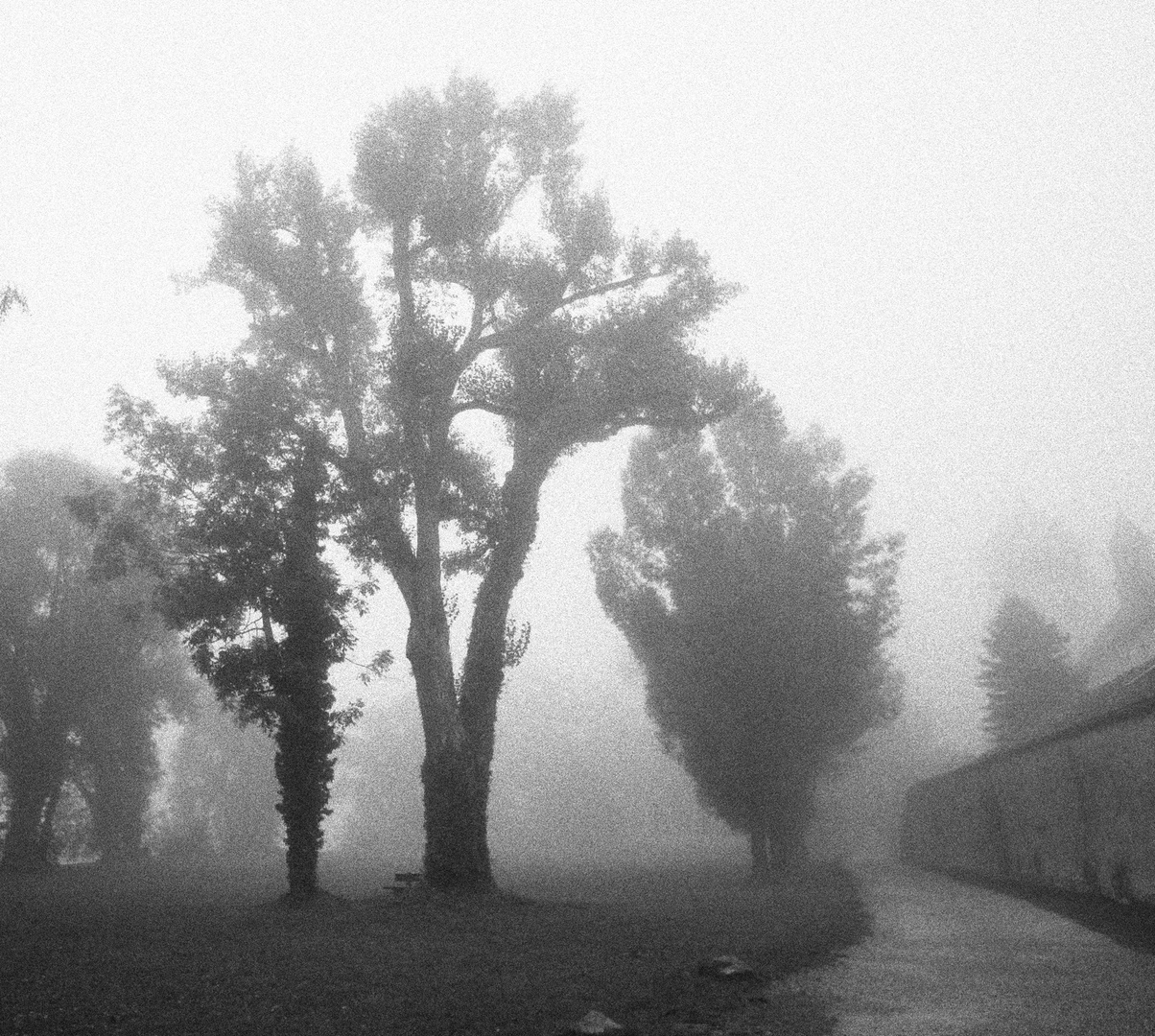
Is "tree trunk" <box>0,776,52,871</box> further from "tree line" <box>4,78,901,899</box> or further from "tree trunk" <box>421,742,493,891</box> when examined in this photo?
"tree trunk" <box>421,742,493,891</box>

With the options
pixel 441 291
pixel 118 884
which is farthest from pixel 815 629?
pixel 118 884

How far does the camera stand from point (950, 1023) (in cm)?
773

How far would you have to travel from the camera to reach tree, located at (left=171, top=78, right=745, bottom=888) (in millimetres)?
19984

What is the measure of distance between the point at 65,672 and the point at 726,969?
3340 cm

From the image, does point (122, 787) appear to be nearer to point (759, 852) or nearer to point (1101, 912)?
point (759, 852)

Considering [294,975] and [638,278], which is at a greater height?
[638,278]

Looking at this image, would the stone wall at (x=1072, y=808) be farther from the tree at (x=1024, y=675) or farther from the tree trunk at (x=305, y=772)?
the tree trunk at (x=305, y=772)

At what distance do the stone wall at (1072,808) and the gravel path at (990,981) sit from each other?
1589 millimetres

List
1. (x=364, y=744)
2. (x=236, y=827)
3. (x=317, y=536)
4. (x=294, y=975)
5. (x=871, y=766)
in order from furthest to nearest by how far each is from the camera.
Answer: (x=364, y=744) → (x=236, y=827) → (x=871, y=766) → (x=317, y=536) → (x=294, y=975)

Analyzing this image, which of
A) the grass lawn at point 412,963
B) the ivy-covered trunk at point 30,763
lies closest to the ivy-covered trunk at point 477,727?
the grass lawn at point 412,963

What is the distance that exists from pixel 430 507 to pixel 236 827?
153 ft

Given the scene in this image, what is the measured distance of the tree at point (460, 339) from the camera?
65.6 ft

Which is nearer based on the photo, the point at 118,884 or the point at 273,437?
the point at 273,437

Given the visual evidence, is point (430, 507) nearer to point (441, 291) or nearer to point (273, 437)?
point (273, 437)
